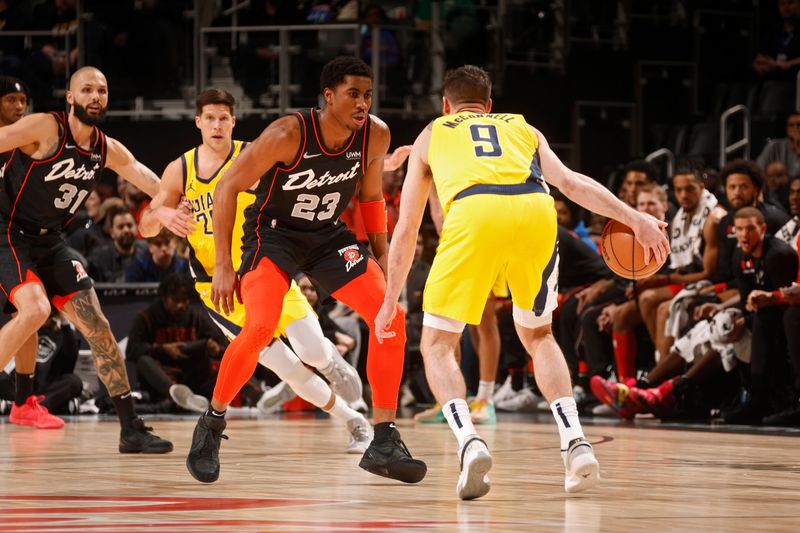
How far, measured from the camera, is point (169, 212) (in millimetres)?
6570

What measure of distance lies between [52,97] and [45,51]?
467mm

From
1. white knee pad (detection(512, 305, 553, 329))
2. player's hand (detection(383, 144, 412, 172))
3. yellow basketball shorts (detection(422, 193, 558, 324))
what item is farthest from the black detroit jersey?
white knee pad (detection(512, 305, 553, 329))

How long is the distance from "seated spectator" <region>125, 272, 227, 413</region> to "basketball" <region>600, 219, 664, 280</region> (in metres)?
5.84

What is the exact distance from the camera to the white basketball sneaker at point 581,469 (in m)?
4.96

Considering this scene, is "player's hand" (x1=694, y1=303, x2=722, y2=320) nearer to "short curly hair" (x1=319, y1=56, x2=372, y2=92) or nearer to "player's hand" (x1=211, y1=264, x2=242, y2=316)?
"short curly hair" (x1=319, y1=56, x2=372, y2=92)

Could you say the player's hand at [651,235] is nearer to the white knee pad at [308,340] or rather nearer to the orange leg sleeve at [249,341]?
the orange leg sleeve at [249,341]

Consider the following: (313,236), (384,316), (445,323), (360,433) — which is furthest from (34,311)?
(445,323)

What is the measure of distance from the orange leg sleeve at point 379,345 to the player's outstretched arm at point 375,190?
0.86 feet

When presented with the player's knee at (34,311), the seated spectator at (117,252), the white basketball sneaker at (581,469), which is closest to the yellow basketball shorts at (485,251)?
the white basketball sneaker at (581,469)

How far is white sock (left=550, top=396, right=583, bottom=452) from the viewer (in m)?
5.10

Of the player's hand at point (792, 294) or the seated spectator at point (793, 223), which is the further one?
the seated spectator at point (793, 223)

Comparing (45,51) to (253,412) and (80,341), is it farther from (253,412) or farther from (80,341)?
(253,412)

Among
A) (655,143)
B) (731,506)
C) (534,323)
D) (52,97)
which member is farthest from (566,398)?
(655,143)

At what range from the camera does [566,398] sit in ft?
17.0
